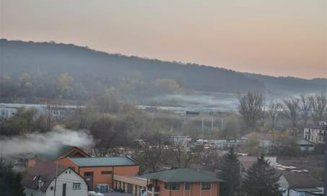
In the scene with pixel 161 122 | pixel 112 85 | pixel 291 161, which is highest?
pixel 112 85

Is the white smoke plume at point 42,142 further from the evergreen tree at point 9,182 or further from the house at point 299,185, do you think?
the house at point 299,185

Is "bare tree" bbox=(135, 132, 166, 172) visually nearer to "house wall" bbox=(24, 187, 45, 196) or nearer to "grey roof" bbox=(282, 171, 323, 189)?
"grey roof" bbox=(282, 171, 323, 189)

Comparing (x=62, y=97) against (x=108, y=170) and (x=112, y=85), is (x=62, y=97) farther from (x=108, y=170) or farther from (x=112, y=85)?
(x=108, y=170)

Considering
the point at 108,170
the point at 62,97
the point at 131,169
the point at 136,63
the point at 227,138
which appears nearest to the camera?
the point at 108,170

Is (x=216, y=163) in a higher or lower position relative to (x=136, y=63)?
lower

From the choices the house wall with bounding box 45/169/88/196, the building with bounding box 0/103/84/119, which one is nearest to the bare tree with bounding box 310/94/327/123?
the building with bounding box 0/103/84/119

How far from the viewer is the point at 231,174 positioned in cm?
360

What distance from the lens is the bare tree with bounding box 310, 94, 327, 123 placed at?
191 inches

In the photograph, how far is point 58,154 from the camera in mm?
3250

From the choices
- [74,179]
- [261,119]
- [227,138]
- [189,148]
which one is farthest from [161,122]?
[74,179]

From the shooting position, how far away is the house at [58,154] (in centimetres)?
309

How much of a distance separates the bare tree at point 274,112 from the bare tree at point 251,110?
12 cm

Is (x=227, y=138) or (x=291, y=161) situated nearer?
(x=291, y=161)

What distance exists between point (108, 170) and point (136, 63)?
1484 millimetres
